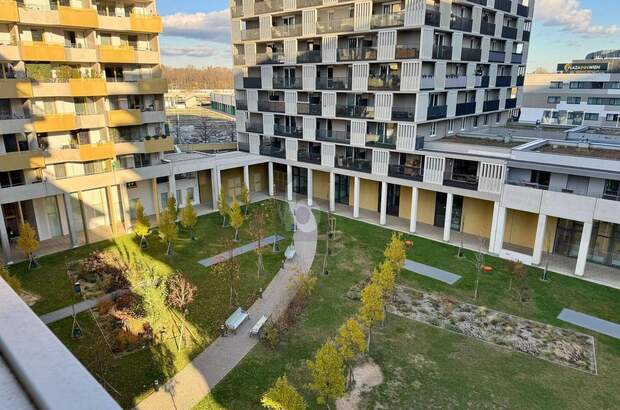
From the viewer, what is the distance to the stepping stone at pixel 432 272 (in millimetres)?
26594

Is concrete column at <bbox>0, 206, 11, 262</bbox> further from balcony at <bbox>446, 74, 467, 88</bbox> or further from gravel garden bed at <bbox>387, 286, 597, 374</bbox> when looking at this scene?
balcony at <bbox>446, 74, 467, 88</bbox>

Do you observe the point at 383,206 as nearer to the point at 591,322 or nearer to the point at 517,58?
the point at 591,322

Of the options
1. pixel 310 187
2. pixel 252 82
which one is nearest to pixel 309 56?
pixel 252 82

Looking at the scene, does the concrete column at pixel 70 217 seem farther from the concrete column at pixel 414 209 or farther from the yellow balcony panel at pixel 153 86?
the concrete column at pixel 414 209

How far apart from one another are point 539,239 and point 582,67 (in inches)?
2924

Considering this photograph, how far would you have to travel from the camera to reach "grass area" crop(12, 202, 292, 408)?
1778 centimetres

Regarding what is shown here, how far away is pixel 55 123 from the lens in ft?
→ 96.9

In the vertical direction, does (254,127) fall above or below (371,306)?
above

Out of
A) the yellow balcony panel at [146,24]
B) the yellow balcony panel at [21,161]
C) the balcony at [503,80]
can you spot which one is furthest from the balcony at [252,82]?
the balcony at [503,80]

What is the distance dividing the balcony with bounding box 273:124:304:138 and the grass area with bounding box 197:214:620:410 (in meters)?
18.7

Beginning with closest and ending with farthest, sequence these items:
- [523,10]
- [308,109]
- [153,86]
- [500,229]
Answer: [500,229]
[153,86]
[308,109]
[523,10]

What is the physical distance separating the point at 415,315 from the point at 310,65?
2467 centimetres

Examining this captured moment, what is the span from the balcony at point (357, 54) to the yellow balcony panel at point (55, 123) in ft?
69.6

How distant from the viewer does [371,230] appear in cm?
3512
